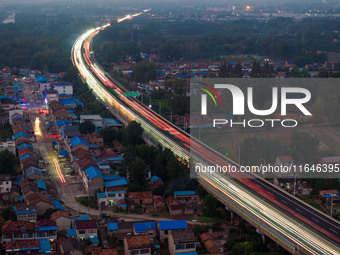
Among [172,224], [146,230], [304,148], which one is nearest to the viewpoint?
[146,230]

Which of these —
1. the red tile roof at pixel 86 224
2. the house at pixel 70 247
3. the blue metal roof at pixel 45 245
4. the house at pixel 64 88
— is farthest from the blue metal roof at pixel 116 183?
the house at pixel 64 88

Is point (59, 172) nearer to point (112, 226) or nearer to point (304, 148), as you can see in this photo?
point (112, 226)

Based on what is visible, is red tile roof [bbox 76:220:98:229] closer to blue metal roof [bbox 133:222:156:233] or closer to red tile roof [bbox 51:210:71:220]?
red tile roof [bbox 51:210:71:220]

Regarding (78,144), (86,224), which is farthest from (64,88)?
(86,224)

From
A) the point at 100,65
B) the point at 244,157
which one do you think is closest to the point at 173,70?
the point at 100,65

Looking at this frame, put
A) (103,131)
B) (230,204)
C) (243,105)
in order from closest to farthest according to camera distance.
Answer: (230,204), (103,131), (243,105)

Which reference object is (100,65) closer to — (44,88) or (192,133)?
(44,88)
